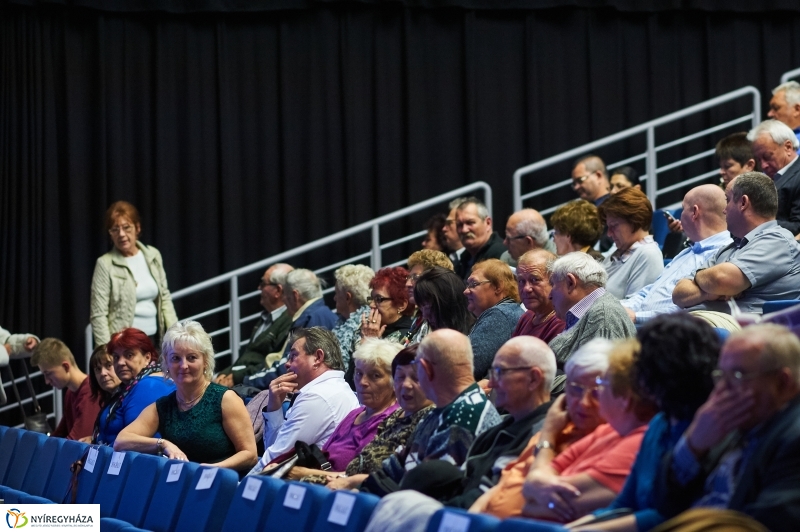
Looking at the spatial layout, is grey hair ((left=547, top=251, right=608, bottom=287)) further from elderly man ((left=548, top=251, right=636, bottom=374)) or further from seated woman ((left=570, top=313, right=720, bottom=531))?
seated woman ((left=570, top=313, right=720, bottom=531))

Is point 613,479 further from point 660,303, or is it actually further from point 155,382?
point 155,382

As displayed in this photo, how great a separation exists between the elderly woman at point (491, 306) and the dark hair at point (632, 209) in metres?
0.56

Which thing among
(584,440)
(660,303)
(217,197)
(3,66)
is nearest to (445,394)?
(584,440)

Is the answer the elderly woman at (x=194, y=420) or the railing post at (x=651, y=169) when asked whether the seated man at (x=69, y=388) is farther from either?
the railing post at (x=651, y=169)

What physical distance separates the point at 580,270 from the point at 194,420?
149 cm

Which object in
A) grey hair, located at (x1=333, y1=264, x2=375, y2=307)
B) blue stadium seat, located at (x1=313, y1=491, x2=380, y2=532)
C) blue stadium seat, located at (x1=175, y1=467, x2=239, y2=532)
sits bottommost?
blue stadium seat, located at (x1=175, y1=467, x2=239, y2=532)

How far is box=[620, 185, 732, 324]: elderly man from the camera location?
423cm

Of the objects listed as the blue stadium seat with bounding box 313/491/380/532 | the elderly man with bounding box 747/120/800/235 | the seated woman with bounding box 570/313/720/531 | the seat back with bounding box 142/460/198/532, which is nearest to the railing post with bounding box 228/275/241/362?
the seat back with bounding box 142/460/198/532

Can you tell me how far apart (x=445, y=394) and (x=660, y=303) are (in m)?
1.31

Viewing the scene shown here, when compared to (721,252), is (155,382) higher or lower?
lower

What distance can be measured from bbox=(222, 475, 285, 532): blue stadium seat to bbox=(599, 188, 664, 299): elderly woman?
1.88m

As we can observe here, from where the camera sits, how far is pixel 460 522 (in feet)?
7.85

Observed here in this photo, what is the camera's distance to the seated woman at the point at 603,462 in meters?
2.47

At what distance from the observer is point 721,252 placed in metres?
4.05
